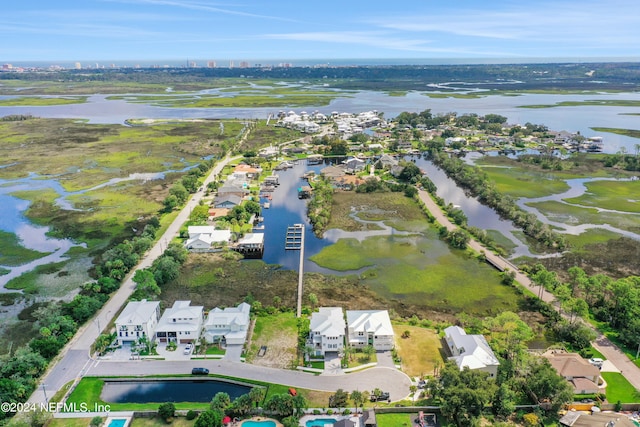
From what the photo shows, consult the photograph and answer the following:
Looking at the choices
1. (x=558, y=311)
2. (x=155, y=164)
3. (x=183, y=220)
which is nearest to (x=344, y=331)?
(x=558, y=311)

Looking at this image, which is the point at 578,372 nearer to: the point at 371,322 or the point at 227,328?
the point at 371,322

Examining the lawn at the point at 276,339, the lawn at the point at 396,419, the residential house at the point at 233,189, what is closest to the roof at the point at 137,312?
the lawn at the point at 276,339

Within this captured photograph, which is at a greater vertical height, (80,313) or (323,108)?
(323,108)

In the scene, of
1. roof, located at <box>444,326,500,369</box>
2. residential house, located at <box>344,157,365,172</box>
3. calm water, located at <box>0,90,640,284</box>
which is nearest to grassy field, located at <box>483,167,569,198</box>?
calm water, located at <box>0,90,640,284</box>

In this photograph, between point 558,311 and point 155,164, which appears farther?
point 155,164

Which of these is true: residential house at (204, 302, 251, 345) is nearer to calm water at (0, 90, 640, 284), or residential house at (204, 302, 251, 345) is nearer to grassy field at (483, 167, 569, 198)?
calm water at (0, 90, 640, 284)

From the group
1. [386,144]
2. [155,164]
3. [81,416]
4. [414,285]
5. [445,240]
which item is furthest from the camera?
[386,144]

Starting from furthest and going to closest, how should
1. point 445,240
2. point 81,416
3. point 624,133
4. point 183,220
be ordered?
point 624,133
point 183,220
point 445,240
point 81,416

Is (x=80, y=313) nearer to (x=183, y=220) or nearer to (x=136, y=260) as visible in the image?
(x=136, y=260)
